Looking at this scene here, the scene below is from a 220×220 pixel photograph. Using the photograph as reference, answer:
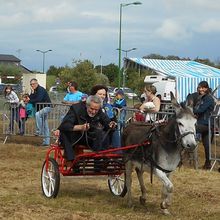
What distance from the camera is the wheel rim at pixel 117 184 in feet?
29.4

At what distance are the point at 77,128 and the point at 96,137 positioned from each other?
0.37 metres

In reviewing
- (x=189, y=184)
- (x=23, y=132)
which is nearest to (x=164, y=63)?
(x=23, y=132)

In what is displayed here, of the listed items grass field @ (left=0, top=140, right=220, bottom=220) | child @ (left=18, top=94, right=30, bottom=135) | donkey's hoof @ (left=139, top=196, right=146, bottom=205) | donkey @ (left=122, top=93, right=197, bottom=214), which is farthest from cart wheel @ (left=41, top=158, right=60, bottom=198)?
child @ (left=18, top=94, right=30, bottom=135)

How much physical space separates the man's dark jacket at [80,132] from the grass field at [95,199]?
57 cm

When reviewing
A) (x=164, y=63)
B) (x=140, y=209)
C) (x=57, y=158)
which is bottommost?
(x=140, y=209)

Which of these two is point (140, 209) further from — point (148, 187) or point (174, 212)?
point (148, 187)

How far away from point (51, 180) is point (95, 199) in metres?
0.77

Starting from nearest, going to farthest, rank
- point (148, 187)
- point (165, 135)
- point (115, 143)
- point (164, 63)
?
1. point (165, 135)
2. point (115, 143)
3. point (148, 187)
4. point (164, 63)

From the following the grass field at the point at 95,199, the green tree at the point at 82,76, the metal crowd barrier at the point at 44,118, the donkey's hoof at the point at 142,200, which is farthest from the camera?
the green tree at the point at 82,76

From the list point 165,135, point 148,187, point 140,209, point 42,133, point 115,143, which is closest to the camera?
point 165,135

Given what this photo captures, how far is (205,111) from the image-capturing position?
12.3 meters

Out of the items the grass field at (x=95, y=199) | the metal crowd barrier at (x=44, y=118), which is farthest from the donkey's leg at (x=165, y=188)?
the metal crowd barrier at (x=44, y=118)

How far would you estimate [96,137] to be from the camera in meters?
8.38

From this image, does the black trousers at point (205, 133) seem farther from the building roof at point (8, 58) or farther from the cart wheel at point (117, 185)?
the building roof at point (8, 58)
